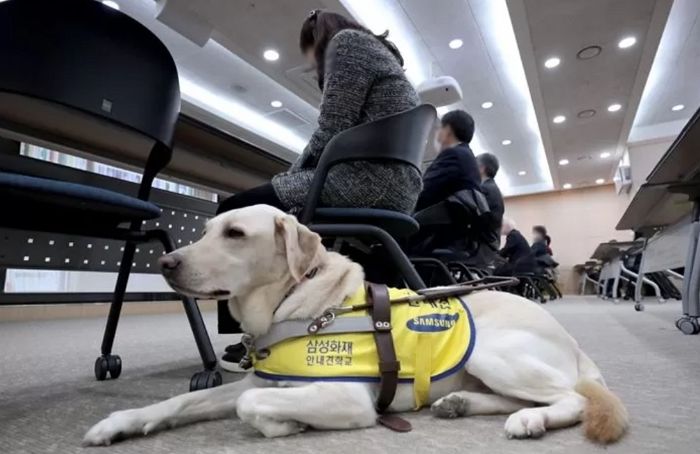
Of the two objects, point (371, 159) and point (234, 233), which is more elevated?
point (371, 159)

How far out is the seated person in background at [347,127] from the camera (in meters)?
1.14

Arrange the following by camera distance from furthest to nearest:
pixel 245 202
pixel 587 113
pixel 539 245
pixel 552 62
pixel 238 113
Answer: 1. pixel 539 245
2. pixel 238 113
3. pixel 587 113
4. pixel 552 62
5. pixel 245 202

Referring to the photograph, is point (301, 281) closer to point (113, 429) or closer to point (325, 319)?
point (325, 319)

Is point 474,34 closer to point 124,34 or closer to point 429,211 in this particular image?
point 429,211

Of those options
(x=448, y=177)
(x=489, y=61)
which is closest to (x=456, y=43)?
(x=489, y=61)

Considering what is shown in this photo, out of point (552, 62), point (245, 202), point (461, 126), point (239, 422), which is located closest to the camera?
point (239, 422)

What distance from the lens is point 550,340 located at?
820mm

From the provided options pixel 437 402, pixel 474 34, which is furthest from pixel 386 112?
pixel 474 34

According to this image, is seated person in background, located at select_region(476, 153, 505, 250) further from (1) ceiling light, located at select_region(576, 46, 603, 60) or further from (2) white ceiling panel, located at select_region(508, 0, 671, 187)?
(1) ceiling light, located at select_region(576, 46, 603, 60)

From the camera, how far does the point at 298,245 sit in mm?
854

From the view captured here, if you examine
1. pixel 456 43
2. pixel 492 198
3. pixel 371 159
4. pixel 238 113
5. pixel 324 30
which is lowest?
pixel 371 159

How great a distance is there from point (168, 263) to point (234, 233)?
0.15 m

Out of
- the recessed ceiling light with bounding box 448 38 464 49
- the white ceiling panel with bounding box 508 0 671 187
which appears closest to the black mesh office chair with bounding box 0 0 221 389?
the white ceiling panel with bounding box 508 0 671 187

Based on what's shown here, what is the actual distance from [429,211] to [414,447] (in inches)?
60.5
